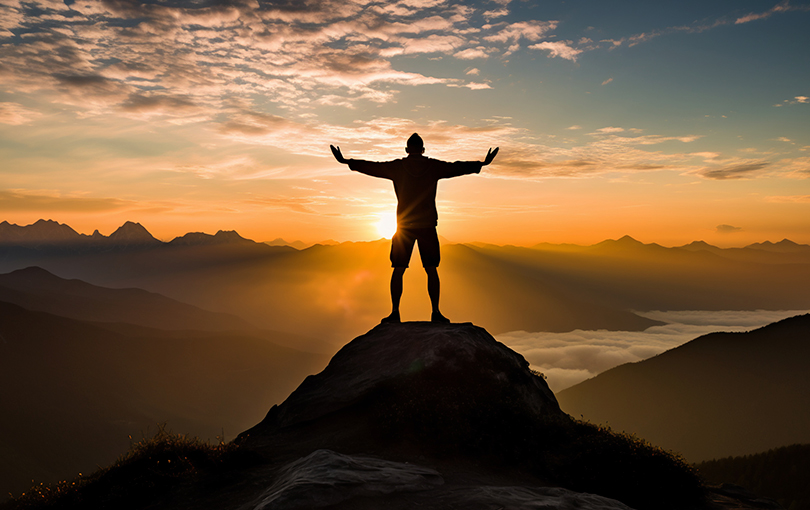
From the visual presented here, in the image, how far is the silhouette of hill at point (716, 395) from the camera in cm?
12069

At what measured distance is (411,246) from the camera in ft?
35.4

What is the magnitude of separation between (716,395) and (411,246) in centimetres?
17208

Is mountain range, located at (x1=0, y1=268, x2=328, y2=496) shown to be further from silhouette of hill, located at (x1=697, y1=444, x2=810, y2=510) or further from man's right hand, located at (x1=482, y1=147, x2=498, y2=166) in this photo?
man's right hand, located at (x1=482, y1=147, x2=498, y2=166)

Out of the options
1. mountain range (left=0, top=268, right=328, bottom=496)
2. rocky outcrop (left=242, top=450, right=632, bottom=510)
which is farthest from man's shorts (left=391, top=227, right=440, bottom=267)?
mountain range (left=0, top=268, right=328, bottom=496)

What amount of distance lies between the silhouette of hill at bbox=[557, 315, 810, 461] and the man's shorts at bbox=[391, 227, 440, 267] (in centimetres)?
13713

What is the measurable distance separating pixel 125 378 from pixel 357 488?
744 ft

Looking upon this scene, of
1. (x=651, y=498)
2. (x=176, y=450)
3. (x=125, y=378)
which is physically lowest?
(x=125, y=378)

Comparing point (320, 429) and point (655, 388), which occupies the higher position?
point (320, 429)

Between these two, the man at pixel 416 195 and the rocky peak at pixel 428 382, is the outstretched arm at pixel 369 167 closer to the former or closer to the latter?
the man at pixel 416 195

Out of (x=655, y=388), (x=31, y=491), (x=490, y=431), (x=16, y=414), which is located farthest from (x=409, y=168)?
(x=16, y=414)

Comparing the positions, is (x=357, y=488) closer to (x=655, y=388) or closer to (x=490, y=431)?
(x=490, y=431)

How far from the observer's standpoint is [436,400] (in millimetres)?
8477

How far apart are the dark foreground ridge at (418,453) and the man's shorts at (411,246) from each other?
1.69 metres

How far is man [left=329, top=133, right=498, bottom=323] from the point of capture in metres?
10.6
